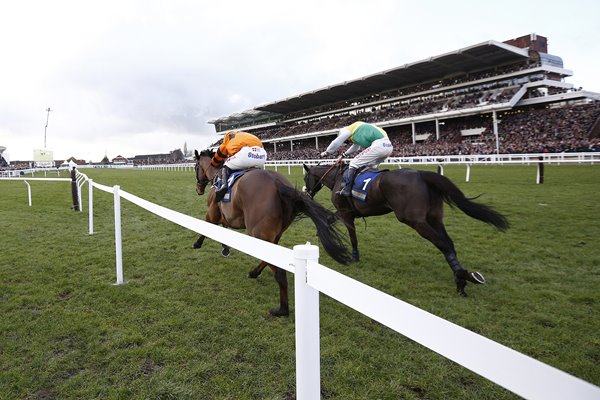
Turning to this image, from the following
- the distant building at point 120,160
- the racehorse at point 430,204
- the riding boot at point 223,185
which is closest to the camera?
the racehorse at point 430,204

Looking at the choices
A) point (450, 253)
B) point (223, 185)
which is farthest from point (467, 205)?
point (223, 185)

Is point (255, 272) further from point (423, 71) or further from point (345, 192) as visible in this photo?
point (423, 71)

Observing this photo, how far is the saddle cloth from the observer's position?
15.6 ft

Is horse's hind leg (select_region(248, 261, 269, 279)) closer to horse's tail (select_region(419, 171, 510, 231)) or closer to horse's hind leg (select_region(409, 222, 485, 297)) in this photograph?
horse's hind leg (select_region(409, 222, 485, 297))

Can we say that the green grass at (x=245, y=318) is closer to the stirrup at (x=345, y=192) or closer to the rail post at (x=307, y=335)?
the stirrup at (x=345, y=192)

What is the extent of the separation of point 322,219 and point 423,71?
39030 mm

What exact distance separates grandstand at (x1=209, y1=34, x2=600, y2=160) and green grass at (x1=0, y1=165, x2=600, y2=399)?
20.7 m

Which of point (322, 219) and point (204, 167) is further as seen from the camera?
point (204, 167)

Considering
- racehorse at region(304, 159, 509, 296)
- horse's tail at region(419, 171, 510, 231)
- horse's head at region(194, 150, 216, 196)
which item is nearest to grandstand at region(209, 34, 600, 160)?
horse's tail at region(419, 171, 510, 231)

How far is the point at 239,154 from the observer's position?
4.46m

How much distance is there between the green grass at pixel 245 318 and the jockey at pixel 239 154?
3.84 feet

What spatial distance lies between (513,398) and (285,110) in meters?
58.9

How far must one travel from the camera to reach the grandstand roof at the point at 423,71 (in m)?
32.5

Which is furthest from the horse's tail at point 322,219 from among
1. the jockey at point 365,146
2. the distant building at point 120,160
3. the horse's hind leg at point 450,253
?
the distant building at point 120,160
